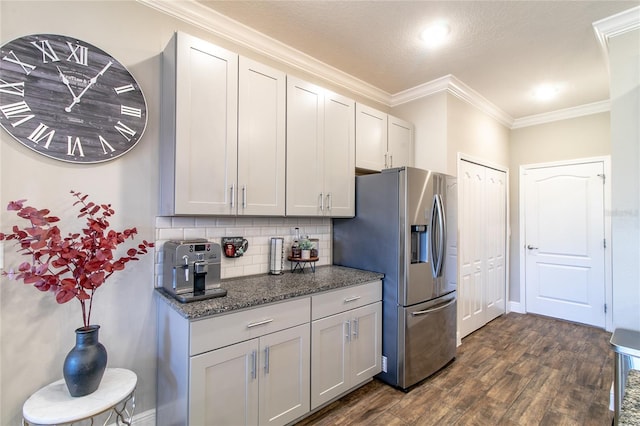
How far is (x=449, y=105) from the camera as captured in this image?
127 inches

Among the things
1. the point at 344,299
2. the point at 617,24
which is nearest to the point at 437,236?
the point at 344,299

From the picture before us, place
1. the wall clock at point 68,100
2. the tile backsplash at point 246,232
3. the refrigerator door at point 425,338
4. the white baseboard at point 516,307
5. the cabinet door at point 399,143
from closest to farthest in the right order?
the wall clock at point 68,100 < the tile backsplash at point 246,232 < the refrigerator door at point 425,338 < the cabinet door at point 399,143 < the white baseboard at point 516,307

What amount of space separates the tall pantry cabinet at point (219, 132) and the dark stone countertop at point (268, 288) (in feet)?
1.73

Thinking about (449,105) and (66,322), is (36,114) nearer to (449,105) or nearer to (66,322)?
(66,322)

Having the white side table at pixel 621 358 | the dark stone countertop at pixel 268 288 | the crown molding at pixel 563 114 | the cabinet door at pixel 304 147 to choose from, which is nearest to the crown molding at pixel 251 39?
the cabinet door at pixel 304 147

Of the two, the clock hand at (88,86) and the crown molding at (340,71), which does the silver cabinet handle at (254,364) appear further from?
the crown molding at (340,71)

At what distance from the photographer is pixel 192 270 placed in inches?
70.2

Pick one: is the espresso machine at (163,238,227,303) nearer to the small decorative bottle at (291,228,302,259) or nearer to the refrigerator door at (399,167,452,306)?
the small decorative bottle at (291,228,302,259)

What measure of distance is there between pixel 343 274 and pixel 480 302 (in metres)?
2.33

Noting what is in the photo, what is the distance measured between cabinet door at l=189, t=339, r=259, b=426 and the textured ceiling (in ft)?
7.53

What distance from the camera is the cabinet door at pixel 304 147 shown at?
7.61 feet

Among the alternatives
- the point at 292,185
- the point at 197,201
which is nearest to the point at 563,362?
the point at 292,185

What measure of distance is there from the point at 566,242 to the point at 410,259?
3.11 meters

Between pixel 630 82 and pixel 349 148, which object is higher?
pixel 630 82
